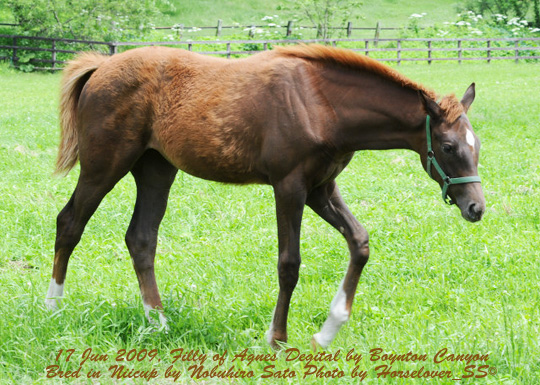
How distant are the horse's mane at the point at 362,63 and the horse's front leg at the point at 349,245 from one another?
793 mm

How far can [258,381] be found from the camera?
3.58 m

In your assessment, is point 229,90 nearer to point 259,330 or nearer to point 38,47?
point 259,330

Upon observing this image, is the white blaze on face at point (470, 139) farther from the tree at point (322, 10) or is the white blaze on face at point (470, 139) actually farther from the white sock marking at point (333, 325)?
the tree at point (322, 10)

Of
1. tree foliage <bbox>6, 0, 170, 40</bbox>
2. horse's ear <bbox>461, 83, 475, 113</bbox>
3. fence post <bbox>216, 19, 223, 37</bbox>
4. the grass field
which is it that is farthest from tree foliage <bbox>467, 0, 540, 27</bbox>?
horse's ear <bbox>461, 83, 475, 113</bbox>

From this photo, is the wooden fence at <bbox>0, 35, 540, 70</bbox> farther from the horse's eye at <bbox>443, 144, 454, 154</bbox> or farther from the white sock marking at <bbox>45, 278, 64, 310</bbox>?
the horse's eye at <bbox>443, 144, 454, 154</bbox>

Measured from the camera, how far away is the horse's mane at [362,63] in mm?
3941

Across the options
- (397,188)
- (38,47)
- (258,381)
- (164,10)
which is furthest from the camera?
(164,10)

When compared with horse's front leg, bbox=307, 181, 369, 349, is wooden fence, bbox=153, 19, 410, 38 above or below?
below

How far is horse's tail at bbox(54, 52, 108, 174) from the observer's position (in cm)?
501

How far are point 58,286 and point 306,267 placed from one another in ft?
6.36

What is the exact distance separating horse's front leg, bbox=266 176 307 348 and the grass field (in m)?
0.14

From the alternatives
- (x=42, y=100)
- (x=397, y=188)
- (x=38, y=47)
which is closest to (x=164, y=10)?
(x=38, y=47)

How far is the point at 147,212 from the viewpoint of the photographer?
4.94 meters

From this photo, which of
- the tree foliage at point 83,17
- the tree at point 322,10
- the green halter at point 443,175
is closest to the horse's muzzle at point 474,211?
the green halter at point 443,175
